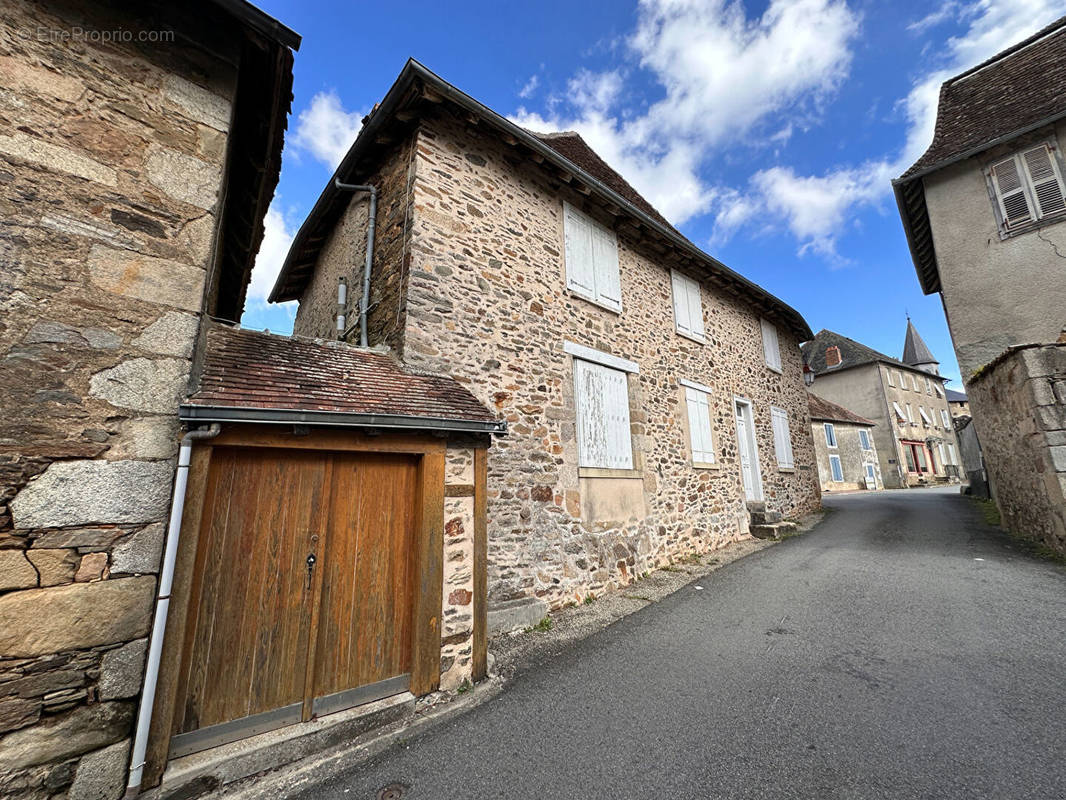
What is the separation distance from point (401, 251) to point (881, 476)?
89.9 feet

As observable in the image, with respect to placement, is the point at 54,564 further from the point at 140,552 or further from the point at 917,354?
the point at 917,354

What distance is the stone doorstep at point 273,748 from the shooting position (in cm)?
227

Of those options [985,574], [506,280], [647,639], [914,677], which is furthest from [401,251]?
[985,574]

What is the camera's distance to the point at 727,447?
8.38m

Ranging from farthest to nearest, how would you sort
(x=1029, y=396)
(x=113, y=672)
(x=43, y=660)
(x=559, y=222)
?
(x=559, y=222), (x=1029, y=396), (x=113, y=672), (x=43, y=660)

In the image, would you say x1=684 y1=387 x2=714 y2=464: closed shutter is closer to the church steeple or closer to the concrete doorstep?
the concrete doorstep

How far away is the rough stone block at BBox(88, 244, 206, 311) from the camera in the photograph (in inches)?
99.9

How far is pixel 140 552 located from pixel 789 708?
4067 mm

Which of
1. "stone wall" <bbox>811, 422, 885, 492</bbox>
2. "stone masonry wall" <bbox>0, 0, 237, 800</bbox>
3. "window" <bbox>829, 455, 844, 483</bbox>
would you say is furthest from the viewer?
"stone wall" <bbox>811, 422, 885, 492</bbox>

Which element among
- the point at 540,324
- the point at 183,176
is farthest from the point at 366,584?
the point at 540,324

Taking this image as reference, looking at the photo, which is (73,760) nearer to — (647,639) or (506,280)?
(647,639)

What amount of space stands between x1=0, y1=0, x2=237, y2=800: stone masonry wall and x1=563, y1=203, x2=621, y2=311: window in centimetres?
434

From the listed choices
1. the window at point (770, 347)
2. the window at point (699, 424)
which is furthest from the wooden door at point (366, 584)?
the window at point (770, 347)

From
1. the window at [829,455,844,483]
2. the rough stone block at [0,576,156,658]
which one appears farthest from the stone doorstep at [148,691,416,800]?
the window at [829,455,844,483]
